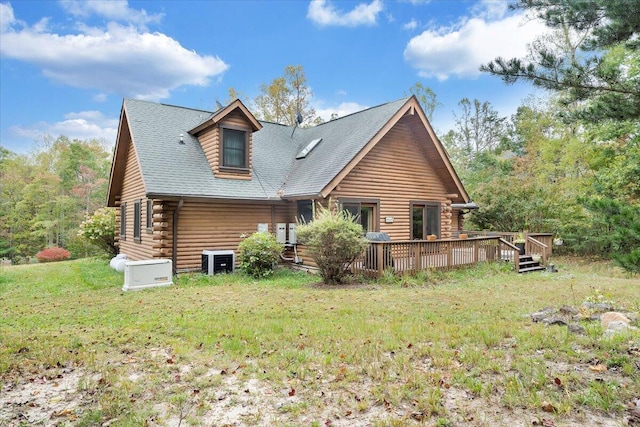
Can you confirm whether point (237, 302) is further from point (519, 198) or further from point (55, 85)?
point (55, 85)

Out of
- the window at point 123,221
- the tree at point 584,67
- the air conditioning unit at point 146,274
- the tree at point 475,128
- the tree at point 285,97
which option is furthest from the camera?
the tree at point 475,128

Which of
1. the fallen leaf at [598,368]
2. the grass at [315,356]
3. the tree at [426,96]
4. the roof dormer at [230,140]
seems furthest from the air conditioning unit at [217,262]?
the tree at [426,96]

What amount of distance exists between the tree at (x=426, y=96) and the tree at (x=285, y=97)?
8.27 metres

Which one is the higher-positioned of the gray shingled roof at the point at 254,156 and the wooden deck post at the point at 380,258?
the gray shingled roof at the point at 254,156

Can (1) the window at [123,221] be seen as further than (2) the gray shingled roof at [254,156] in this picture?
Yes

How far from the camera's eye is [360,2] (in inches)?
633

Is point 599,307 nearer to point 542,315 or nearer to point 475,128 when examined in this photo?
point 542,315


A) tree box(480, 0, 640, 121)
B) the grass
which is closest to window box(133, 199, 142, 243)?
the grass

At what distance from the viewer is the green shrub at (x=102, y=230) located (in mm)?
16069

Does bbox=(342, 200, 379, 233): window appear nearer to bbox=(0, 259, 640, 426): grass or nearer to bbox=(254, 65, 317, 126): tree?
bbox=(0, 259, 640, 426): grass

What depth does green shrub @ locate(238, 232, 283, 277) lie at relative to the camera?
10594 millimetres

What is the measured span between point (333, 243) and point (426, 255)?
3264mm

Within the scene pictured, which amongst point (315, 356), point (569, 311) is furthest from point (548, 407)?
point (569, 311)

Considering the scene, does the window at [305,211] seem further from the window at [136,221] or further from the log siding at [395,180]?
the window at [136,221]
